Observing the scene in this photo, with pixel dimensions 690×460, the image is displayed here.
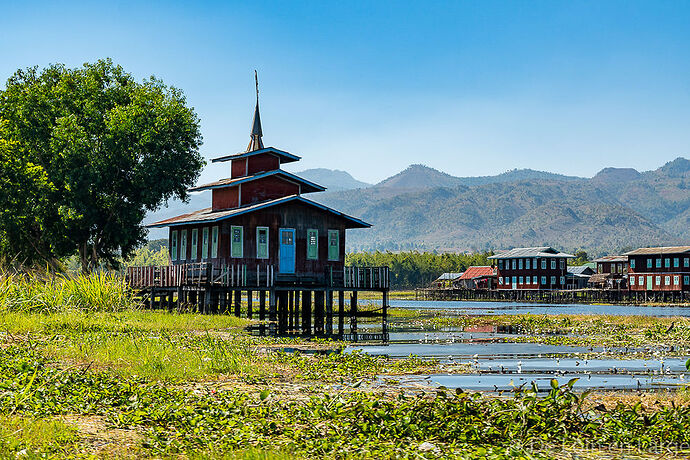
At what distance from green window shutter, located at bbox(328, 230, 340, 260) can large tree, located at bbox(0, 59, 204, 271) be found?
528 inches

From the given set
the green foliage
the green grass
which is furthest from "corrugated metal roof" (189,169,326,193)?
the green grass

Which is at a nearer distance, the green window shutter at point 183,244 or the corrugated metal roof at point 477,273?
the green window shutter at point 183,244

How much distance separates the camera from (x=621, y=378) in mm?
17375

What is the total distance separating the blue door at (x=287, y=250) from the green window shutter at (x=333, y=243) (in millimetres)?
2167

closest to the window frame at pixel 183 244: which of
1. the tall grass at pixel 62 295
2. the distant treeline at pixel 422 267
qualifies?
Result: the tall grass at pixel 62 295

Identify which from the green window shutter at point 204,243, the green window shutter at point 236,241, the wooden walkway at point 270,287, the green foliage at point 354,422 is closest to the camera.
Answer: the green foliage at point 354,422

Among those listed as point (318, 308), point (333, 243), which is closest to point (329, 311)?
point (318, 308)

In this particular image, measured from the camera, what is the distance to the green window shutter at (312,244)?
40.6 meters

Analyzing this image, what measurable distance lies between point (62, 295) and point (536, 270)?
96.5 metres

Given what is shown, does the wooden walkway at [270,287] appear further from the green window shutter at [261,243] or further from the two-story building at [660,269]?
the two-story building at [660,269]

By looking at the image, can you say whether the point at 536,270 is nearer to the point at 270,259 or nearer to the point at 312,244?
the point at 312,244

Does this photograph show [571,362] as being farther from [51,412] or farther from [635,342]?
[51,412]

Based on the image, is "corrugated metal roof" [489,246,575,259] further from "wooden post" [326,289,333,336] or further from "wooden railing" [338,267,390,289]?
"wooden post" [326,289,333,336]

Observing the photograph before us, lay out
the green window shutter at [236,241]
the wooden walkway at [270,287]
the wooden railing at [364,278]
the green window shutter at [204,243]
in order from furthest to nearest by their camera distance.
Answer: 1. the green window shutter at [204,243]
2. the wooden railing at [364,278]
3. the green window shutter at [236,241]
4. the wooden walkway at [270,287]
